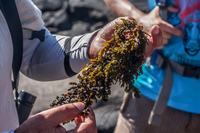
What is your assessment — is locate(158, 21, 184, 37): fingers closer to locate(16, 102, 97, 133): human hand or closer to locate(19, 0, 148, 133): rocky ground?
locate(16, 102, 97, 133): human hand

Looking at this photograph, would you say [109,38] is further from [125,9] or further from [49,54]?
[125,9]

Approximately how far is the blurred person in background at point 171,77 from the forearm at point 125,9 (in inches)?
→ 2.1

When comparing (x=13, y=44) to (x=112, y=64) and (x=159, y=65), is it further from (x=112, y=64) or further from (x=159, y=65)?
(x=159, y=65)

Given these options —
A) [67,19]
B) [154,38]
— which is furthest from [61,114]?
[67,19]

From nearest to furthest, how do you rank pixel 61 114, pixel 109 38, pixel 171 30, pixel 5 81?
pixel 61 114
pixel 5 81
pixel 109 38
pixel 171 30

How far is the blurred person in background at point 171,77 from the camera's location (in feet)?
6.30

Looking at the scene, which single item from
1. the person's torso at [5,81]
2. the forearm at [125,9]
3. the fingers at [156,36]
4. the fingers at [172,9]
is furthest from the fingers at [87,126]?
the forearm at [125,9]

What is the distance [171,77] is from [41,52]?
920 millimetres

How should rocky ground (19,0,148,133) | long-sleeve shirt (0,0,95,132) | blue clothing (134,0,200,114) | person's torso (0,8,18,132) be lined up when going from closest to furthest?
person's torso (0,8,18,132) < long-sleeve shirt (0,0,95,132) < blue clothing (134,0,200,114) < rocky ground (19,0,148,133)

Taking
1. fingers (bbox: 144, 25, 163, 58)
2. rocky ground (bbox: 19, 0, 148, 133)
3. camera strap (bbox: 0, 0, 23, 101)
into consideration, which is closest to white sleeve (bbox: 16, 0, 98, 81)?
camera strap (bbox: 0, 0, 23, 101)

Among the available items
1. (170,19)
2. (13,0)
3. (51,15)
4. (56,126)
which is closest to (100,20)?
(51,15)

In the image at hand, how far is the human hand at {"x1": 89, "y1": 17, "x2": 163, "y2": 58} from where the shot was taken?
147 cm

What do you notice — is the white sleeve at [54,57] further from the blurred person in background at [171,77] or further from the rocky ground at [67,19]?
the rocky ground at [67,19]

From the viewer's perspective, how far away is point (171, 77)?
6.56 ft
